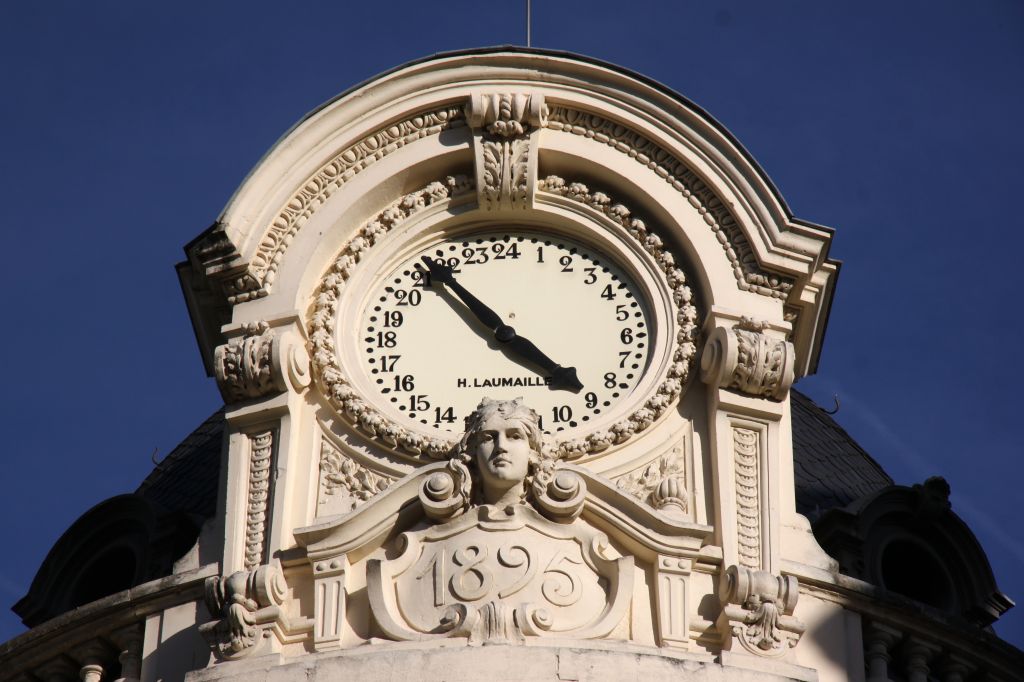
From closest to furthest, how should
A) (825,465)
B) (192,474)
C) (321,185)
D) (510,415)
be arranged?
(510,415)
(321,185)
(825,465)
(192,474)

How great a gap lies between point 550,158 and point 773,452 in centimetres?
262

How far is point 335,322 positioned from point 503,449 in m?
1.87

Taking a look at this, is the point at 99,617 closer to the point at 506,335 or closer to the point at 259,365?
the point at 259,365

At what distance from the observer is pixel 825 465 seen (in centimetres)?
2189

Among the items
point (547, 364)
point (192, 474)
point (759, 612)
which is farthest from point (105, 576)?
point (759, 612)

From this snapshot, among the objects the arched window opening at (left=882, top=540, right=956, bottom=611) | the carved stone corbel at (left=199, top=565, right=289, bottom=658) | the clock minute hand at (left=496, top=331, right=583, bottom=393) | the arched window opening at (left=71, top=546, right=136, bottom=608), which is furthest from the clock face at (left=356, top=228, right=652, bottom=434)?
the arched window opening at (left=71, top=546, right=136, bottom=608)

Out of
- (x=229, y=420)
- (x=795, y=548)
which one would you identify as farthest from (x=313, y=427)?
(x=795, y=548)

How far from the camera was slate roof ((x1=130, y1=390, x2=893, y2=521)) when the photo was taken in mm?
21266

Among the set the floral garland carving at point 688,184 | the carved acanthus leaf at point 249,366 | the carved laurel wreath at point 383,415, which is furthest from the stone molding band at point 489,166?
the carved acanthus leaf at point 249,366

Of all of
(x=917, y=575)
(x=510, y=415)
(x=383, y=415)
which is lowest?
(x=510, y=415)

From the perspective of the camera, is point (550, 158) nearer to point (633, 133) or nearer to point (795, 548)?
point (633, 133)

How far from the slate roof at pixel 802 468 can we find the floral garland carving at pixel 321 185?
311 centimetres

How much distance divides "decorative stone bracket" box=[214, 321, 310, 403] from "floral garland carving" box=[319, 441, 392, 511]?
1.88ft

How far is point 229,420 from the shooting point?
17.9m
